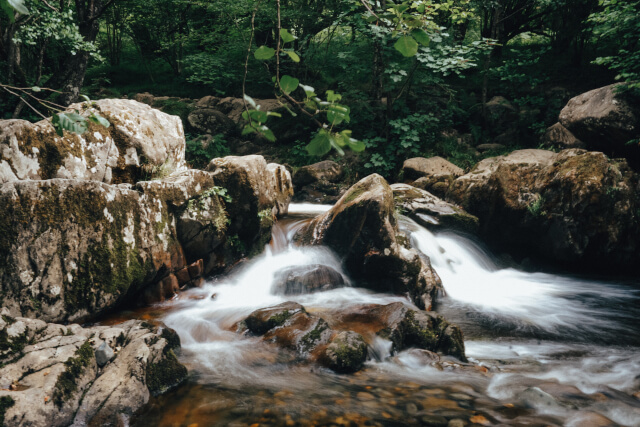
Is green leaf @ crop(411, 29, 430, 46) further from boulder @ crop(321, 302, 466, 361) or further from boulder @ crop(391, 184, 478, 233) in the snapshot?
boulder @ crop(391, 184, 478, 233)

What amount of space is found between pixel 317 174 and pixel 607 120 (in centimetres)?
827

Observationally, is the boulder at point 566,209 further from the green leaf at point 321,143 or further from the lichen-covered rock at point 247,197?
the green leaf at point 321,143

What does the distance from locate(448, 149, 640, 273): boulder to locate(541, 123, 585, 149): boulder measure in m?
2.44

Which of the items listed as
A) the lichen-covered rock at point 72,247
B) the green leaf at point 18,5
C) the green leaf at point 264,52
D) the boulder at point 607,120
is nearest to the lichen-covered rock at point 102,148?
the lichen-covered rock at point 72,247

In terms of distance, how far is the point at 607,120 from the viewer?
27.5ft

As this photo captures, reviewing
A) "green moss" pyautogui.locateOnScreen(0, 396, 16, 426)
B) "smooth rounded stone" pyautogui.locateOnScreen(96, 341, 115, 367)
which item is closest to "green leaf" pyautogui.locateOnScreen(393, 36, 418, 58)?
"green moss" pyautogui.locateOnScreen(0, 396, 16, 426)

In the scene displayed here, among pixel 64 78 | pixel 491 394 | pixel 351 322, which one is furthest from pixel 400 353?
pixel 64 78

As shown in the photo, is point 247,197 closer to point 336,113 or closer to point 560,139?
point 336,113

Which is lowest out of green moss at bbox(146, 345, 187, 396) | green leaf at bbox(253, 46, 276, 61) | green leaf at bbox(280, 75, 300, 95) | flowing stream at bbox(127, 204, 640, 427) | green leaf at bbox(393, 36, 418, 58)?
flowing stream at bbox(127, 204, 640, 427)

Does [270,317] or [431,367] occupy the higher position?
[270,317]

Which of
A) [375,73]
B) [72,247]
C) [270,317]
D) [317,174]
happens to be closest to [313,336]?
[270,317]

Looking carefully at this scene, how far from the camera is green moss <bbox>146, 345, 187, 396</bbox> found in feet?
10.6

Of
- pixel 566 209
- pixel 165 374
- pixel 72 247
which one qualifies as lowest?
pixel 165 374

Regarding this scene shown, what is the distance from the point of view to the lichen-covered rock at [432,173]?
35.5 ft
